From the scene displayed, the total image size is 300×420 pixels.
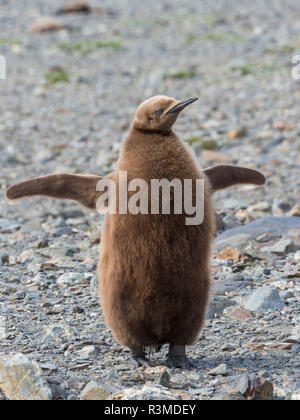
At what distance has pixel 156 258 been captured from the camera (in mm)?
3320

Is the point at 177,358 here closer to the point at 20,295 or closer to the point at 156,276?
Answer: the point at 156,276

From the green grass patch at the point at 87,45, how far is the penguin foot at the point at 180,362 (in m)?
10.1

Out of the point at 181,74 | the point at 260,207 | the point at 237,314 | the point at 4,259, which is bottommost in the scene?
the point at 237,314

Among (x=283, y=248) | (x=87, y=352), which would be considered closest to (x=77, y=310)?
(x=87, y=352)

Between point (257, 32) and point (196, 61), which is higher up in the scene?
point (257, 32)

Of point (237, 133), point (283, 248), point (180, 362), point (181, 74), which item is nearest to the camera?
point (180, 362)

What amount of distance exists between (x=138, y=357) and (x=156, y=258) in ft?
1.64

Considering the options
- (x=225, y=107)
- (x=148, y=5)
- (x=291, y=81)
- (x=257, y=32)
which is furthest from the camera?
(x=148, y=5)

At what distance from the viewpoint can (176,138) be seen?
349cm

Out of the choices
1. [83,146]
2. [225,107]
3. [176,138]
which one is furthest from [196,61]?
[176,138]

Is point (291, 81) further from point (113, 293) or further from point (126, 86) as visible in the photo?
point (113, 293)

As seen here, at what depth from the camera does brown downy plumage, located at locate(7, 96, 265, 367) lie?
332 cm

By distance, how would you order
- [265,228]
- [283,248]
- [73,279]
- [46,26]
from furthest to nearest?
[46,26], [265,228], [283,248], [73,279]

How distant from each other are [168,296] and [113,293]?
9.6 inches
